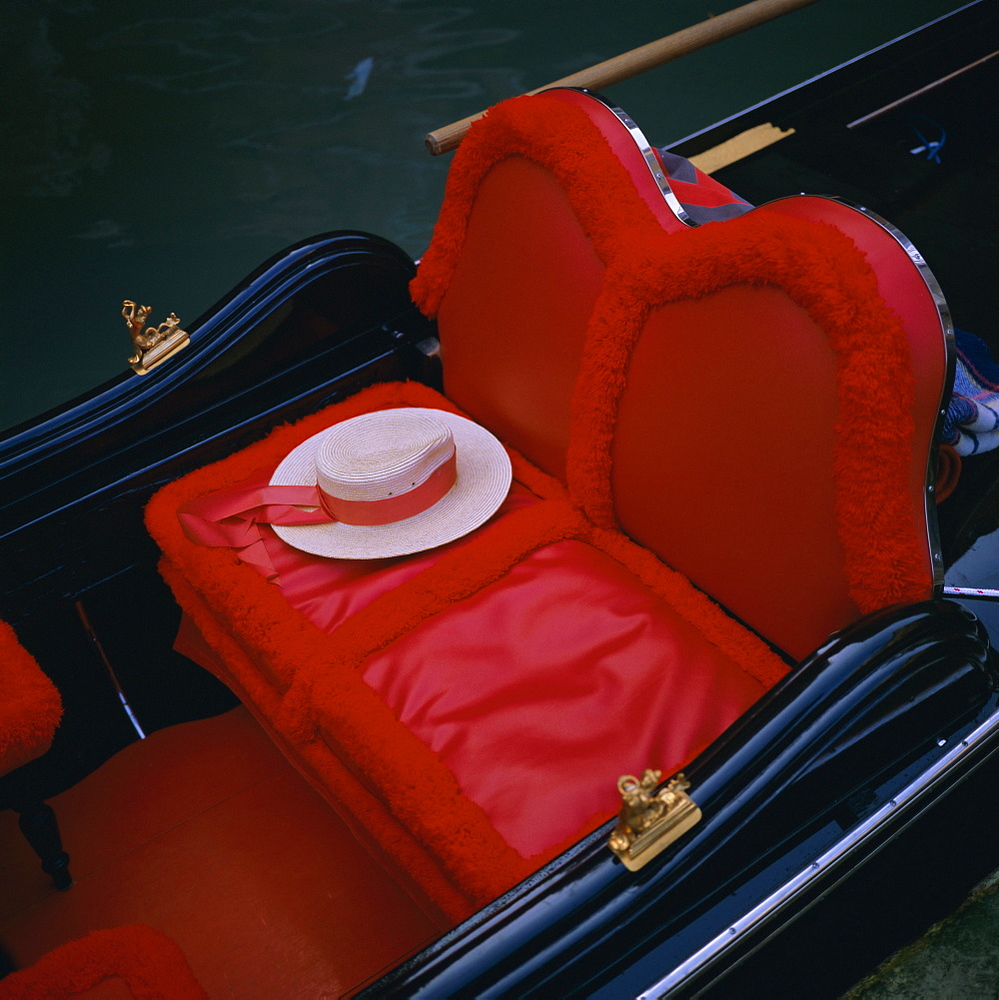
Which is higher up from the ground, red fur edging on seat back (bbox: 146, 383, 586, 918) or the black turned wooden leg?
red fur edging on seat back (bbox: 146, 383, 586, 918)

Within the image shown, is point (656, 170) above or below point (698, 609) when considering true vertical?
above

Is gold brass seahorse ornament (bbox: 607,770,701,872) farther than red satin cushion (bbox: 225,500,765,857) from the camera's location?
No

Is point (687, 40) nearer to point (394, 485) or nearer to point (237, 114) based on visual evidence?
point (394, 485)

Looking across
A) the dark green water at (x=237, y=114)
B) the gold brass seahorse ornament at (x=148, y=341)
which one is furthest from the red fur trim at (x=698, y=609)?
the dark green water at (x=237, y=114)

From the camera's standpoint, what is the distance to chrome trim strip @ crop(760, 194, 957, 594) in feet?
2.67

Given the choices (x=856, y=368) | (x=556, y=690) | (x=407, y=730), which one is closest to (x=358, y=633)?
(x=407, y=730)

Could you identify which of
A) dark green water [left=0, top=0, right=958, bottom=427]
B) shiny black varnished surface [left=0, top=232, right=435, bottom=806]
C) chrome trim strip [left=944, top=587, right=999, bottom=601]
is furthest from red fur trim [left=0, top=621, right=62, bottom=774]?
dark green water [left=0, top=0, right=958, bottom=427]

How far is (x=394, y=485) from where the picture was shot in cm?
117

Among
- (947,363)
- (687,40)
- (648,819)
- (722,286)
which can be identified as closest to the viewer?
(648,819)

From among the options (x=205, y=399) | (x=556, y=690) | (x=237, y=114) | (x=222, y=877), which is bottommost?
(x=222, y=877)

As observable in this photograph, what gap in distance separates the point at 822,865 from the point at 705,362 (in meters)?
0.55

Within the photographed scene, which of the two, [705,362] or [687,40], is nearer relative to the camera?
[705,362]

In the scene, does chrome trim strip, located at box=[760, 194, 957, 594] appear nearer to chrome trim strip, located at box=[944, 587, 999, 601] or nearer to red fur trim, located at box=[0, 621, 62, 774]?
chrome trim strip, located at box=[944, 587, 999, 601]

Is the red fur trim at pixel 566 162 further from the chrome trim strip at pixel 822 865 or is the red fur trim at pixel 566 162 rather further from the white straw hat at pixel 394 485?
the chrome trim strip at pixel 822 865
